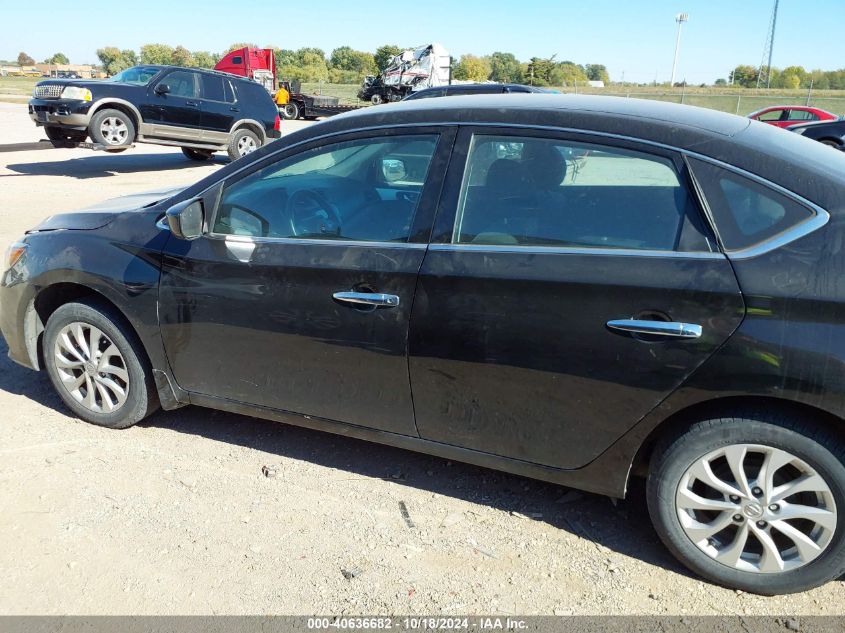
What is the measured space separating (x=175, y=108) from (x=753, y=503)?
14.5 metres

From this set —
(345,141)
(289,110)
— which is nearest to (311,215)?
(345,141)

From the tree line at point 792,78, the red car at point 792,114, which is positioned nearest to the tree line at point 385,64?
the tree line at point 792,78

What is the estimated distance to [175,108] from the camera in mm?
14633

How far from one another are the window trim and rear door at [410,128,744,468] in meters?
0.07

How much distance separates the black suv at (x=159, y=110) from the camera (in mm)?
13547

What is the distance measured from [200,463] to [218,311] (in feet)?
2.75

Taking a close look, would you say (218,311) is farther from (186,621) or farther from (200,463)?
(186,621)

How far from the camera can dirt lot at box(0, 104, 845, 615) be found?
2.67 m

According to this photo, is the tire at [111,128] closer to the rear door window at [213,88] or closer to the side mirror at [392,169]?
the rear door window at [213,88]

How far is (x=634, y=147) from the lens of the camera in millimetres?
2707

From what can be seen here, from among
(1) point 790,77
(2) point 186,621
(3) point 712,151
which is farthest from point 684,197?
(1) point 790,77

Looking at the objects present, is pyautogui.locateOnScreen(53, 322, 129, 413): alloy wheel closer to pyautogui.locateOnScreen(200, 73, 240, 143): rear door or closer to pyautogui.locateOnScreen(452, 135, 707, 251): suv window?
pyautogui.locateOnScreen(452, 135, 707, 251): suv window

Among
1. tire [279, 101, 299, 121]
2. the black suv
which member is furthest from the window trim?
tire [279, 101, 299, 121]

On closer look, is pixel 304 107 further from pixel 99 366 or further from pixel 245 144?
pixel 99 366
